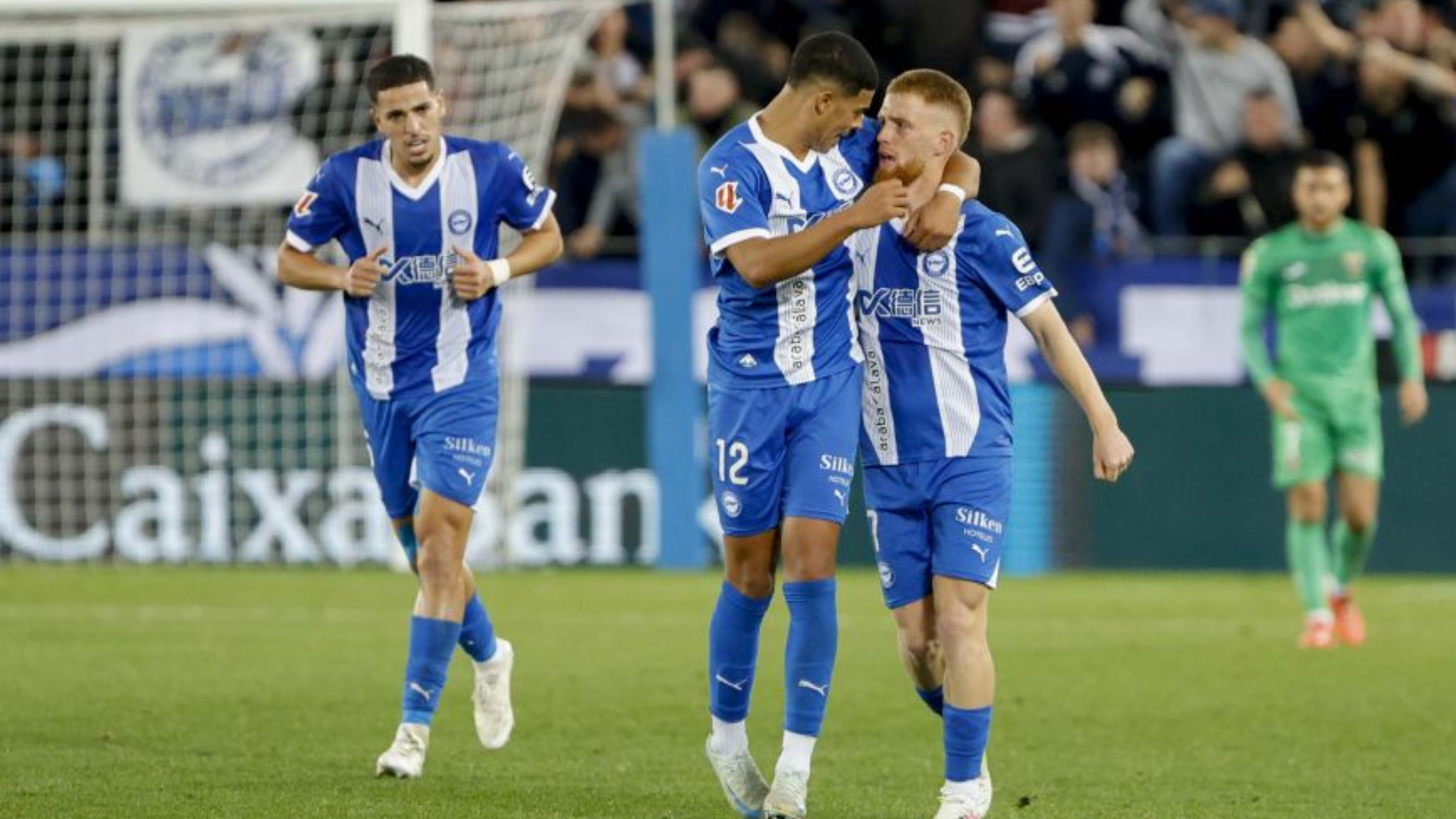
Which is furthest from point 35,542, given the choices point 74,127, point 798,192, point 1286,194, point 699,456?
point 798,192

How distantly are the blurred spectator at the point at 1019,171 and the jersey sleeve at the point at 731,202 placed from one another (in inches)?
385

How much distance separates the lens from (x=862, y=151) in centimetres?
724

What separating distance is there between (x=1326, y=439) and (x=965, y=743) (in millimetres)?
6524

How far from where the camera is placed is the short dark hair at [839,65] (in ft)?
22.7

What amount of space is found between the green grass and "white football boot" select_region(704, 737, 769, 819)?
173 mm

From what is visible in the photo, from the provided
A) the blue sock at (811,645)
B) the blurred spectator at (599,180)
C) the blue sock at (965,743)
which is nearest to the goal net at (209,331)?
the blurred spectator at (599,180)

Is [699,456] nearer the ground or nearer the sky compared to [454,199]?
nearer the ground

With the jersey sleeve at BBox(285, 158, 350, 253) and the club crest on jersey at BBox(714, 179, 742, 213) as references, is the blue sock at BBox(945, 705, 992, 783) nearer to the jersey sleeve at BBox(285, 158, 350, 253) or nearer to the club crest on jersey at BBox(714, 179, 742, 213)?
the club crest on jersey at BBox(714, 179, 742, 213)

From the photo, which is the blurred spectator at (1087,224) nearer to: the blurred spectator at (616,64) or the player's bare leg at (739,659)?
the blurred spectator at (616,64)

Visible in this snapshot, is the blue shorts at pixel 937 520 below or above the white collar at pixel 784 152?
below

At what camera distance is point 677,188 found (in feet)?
53.9

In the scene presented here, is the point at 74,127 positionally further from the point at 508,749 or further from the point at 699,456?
the point at 508,749

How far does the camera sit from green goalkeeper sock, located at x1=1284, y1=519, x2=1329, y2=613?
12.5 metres

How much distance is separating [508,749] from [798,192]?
97.3 inches
